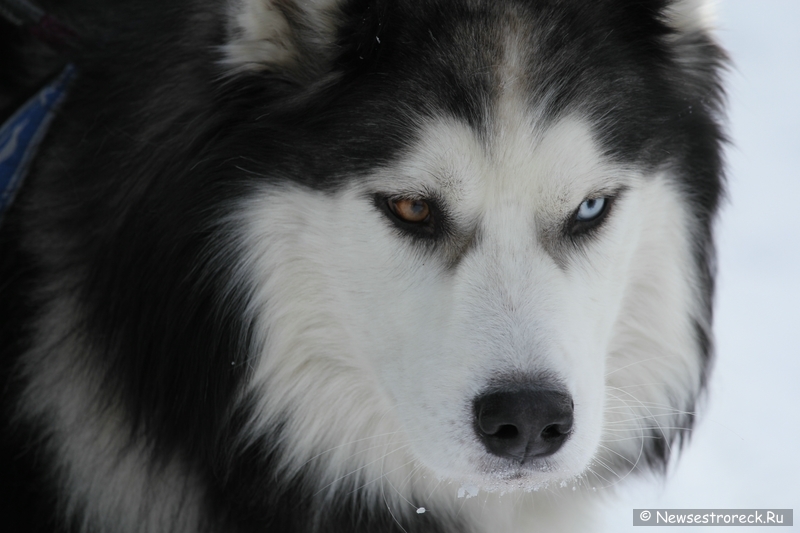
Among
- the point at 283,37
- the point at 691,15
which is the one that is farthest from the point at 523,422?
the point at 691,15

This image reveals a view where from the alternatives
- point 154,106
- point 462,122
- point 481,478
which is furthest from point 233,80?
point 481,478

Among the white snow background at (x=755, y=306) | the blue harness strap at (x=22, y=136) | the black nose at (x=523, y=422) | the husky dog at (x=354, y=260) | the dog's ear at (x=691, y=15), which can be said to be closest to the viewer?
the black nose at (x=523, y=422)

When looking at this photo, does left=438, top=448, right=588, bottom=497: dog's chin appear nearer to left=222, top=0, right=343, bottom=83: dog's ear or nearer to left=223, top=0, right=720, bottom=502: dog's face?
left=223, top=0, right=720, bottom=502: dog's face

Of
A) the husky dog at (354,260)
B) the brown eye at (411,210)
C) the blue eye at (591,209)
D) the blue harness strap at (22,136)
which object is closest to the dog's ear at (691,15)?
the husky dog at (354,260)

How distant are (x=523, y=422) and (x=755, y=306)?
278 centimetres

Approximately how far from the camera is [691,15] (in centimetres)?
203

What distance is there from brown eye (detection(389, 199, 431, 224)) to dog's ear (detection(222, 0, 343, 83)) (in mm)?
340

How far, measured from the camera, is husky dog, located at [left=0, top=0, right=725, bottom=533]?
5.68 ft

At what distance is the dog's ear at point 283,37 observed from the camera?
1.78m

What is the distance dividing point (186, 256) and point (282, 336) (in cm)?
28

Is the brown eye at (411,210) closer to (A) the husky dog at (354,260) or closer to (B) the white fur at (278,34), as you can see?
(A) the husky dog at (354,260)

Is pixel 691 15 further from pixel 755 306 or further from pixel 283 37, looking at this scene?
pixel 755 306

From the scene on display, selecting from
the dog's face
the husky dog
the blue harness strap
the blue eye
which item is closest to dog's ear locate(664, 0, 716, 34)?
the husky dog

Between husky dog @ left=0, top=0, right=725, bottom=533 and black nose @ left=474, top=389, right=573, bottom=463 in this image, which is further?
husky dog @ left=0, top=0, right=725, bottom=533
